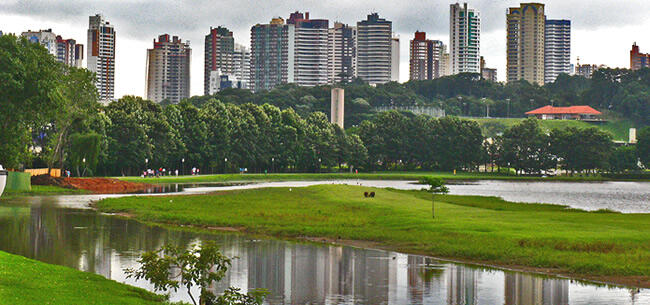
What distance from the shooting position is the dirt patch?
94.8 metres

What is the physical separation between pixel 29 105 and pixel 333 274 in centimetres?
5831

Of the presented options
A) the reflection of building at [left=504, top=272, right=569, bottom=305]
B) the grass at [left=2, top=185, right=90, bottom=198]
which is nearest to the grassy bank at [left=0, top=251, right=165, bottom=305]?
the reflection of building at [left=504, top=272, right=569, bottom=305]

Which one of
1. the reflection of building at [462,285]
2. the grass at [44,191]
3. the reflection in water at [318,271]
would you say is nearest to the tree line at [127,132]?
the grass at [44,191]

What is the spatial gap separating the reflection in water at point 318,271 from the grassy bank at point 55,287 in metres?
2.16

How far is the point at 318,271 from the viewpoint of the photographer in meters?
35.6

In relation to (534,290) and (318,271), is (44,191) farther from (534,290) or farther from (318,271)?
(534,290)

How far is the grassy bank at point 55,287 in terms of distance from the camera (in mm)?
22578

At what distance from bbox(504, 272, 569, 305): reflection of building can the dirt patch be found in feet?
230

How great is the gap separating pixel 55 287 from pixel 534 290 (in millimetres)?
16693

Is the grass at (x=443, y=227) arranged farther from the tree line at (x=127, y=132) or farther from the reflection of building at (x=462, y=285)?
the tree line at (x=127, y=132)

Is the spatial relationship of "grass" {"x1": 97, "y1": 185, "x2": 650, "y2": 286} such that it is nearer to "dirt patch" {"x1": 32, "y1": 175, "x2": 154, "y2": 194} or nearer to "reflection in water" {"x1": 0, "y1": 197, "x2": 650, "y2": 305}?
"reflection in water" {"x1": 0, "y1": 197, "x2": 650, "y2": 305}

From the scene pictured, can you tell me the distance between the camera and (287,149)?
184 m

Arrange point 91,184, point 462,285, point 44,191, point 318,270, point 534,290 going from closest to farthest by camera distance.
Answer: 1. point 534,290
2. point 462,285
3. point 318,270
4. point 44,191
5. point 91,184

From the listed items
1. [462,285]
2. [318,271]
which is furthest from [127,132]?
[462,285]
